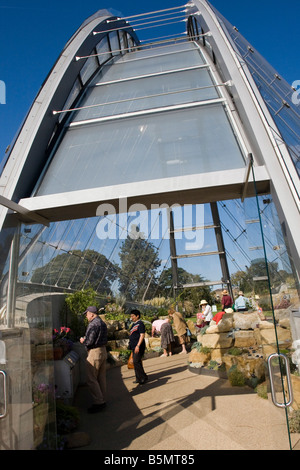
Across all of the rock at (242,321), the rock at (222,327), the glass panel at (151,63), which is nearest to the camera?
the glass panel at (151,63)

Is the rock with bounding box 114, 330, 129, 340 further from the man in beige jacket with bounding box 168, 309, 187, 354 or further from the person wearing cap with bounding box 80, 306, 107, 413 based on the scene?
the person wearing cap with bounding box 80, 306, 107, 413

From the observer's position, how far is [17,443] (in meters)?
3.05

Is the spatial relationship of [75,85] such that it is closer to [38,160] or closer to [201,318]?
[38,160]

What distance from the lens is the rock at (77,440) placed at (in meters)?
4.01

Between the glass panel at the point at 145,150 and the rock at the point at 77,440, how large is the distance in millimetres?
2781

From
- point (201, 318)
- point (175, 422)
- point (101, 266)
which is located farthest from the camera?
point (101, 266)

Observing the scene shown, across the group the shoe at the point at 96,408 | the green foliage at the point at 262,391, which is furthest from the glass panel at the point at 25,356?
the green foliage at the point at 262,391

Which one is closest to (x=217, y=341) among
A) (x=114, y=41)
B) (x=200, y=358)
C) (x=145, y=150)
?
(x=200, y=358)

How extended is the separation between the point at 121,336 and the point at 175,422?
660cm

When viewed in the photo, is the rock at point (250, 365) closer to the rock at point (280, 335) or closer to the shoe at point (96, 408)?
the shoe at point (96, 408)

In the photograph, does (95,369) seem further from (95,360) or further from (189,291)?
(189,291)

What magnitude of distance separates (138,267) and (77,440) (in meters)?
14.7

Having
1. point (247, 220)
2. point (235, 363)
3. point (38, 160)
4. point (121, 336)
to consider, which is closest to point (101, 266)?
point (121, 336)

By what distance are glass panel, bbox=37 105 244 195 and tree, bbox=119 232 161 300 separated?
40.0 ft
